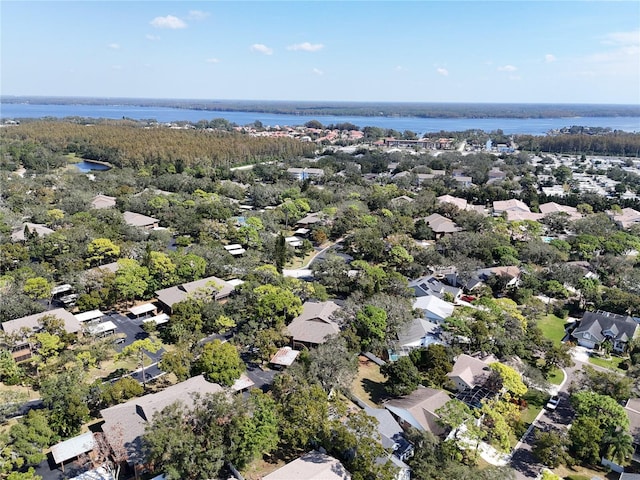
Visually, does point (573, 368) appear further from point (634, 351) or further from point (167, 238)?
point (167, 238)

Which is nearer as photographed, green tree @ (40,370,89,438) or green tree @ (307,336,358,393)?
green tree @ (40,370,89,438)

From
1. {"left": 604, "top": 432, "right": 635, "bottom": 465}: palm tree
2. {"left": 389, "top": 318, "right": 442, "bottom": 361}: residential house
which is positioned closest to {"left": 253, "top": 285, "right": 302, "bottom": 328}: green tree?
{"left": 389, "top": 318, "right": 442, "bottom": 361}: residential house

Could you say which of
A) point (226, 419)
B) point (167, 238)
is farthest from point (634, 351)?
point (167, 238)

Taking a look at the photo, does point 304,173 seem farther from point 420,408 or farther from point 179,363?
point 420,408

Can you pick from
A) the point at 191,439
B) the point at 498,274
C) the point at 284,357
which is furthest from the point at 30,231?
the point at 498,274

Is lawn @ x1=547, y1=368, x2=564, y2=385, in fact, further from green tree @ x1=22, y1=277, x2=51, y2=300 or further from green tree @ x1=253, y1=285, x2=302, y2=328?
green tree @ x1=22, y1=277, x2=51, y2=300

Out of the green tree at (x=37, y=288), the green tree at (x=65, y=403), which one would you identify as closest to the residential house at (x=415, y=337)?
the green tree at (x=65, y=403)
